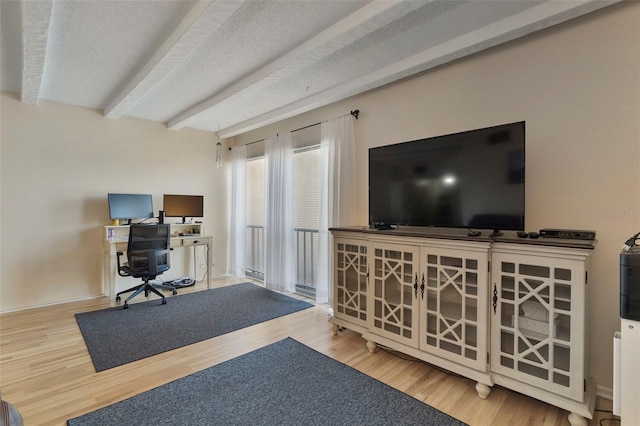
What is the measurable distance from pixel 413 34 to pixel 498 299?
2.02m

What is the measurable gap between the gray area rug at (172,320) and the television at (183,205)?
128 centimetres

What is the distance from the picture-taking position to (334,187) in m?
3.63

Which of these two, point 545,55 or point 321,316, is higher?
point 545,55

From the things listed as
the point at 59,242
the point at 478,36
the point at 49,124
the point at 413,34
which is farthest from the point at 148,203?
the point at 478,36

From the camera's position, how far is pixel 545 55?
2199 millimetres

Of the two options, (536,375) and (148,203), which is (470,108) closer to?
(536,375)

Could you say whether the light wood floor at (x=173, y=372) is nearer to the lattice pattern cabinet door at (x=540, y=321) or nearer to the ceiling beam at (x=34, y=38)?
the lattice pattern cabinet door at (x=540, y=321)

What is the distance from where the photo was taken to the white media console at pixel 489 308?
173cm

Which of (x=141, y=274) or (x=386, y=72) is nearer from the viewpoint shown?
(x=386, y=72)

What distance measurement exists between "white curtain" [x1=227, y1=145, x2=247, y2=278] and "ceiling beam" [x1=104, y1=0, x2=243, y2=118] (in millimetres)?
2050

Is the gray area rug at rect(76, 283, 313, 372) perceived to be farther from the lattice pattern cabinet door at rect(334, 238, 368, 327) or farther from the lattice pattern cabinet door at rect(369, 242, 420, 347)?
the lattice pattern cabinet door at rect(369, 242, 420, 347)

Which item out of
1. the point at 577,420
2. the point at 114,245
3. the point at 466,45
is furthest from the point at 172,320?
the point at 466,45

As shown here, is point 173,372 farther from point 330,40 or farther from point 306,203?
point 330,40

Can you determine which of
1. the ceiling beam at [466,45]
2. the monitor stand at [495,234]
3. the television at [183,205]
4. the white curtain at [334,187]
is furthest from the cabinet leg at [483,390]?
the television at [183,205]
